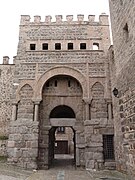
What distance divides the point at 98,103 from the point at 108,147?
233 cm

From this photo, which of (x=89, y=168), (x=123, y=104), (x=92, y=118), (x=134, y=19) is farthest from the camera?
(x=92, y=118)

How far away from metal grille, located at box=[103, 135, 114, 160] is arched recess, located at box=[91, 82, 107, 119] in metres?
1.13

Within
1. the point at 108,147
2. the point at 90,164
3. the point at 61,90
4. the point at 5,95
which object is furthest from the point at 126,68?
the point at 5,95

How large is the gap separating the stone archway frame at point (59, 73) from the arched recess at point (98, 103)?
0.56 m

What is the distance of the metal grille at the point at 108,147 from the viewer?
10422mm

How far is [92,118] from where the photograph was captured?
10.8m

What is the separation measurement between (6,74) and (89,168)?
893cm

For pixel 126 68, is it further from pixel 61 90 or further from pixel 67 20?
pixel 67 20

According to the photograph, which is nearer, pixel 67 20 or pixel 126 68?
pixel 126 68

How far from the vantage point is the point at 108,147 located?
10547mm

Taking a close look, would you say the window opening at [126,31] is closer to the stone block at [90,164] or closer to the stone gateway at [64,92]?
the stone gateway at [64,92]

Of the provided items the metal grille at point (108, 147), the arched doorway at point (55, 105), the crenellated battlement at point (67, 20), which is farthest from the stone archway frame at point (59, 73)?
the crenellated battlement at point (67, 20)

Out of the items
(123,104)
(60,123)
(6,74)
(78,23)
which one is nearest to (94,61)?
(78,23)

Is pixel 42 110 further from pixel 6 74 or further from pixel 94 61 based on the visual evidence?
pixel 6 74
